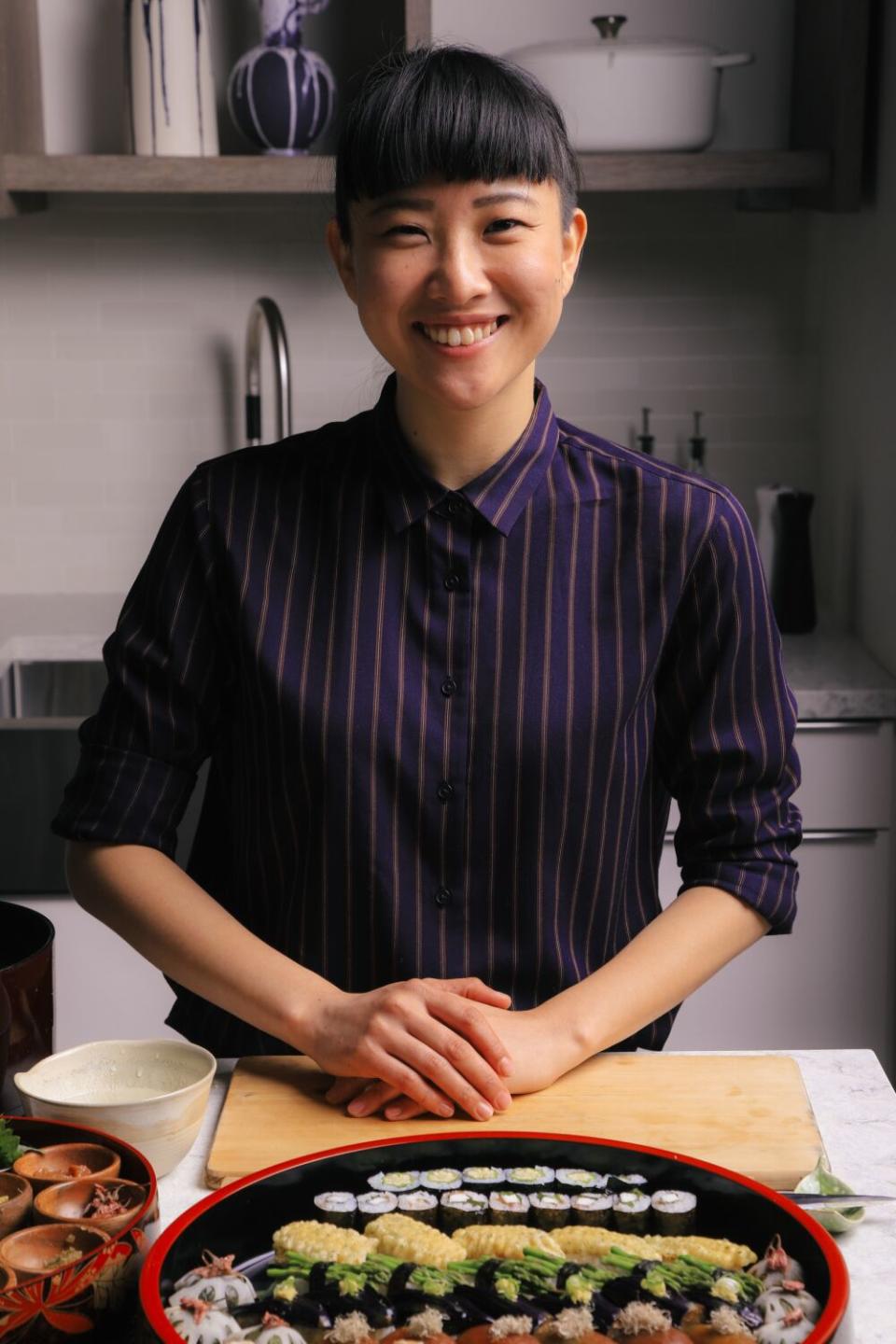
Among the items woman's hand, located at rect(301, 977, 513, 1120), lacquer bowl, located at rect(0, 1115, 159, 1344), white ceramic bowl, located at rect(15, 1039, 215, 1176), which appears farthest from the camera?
woman's hand, located at rect(301, 977, 513, 1120)

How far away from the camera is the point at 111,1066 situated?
1.14 m

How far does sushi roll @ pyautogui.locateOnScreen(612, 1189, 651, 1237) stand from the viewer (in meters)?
0.91

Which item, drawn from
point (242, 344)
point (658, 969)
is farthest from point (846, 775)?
point (242, 344)

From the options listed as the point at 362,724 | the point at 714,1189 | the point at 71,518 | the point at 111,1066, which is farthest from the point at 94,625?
the point at 714,1189

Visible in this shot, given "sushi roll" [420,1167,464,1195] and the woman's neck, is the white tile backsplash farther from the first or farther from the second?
"sushi roll" [420,1167,464,1195]

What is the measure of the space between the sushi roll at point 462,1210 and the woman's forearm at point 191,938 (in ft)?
0.99

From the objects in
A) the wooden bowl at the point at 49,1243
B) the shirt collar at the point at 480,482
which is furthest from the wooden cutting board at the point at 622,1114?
the shirt collar at the point at 480,482

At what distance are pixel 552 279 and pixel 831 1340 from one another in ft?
2.62

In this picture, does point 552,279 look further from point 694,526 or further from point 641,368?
point 641,368

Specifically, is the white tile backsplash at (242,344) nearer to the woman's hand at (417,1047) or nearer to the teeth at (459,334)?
the teeth at (459,334)

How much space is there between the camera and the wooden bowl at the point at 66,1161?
916 millimetres

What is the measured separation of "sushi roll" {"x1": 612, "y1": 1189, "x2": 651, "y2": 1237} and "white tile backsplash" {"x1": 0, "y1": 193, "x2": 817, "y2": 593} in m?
2.35

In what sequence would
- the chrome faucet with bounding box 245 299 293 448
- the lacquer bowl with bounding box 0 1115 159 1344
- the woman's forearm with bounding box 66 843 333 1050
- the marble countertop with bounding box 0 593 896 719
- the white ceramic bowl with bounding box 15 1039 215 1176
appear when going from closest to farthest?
the lacquer bowl with bounding box 0 1115 159 1344
the white ceramic bowl with bounding box 15 1039 215 1176
the woman's forearm with bounding box 66 843 333 1050
the marble countertop with bounding box 0 593 896 719
the chrome faucet with bounding box 245 299 293 448

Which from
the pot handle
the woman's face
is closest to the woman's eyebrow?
the woman's face
